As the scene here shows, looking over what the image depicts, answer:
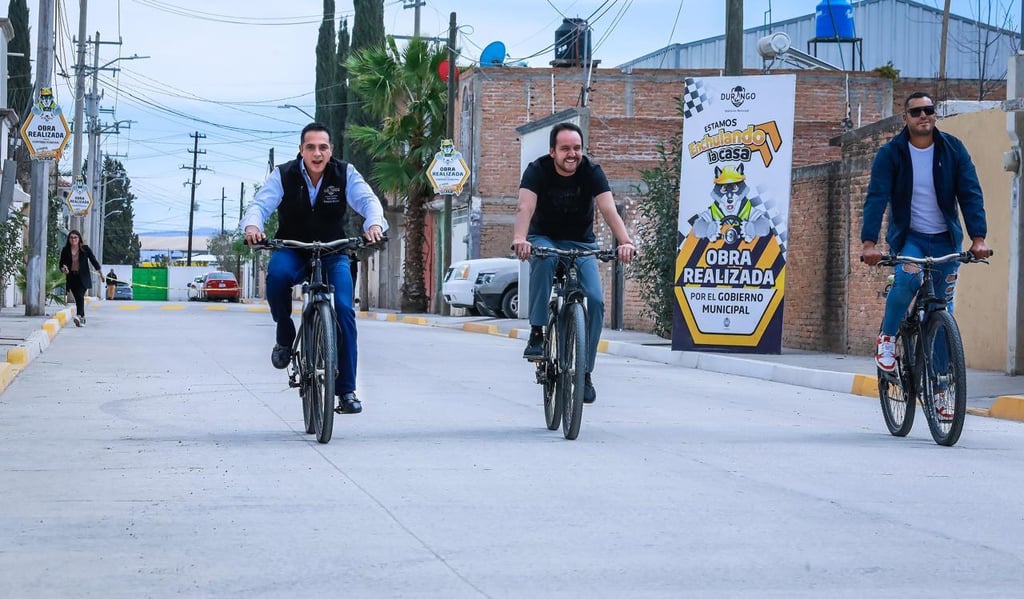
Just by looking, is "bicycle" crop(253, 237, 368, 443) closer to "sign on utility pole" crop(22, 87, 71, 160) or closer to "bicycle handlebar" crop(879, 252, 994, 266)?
"bicycle handlebar" crop(879, 252, 994, 266)

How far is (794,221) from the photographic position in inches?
854

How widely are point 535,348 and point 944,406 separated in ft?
8.22

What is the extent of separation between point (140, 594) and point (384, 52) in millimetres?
40714

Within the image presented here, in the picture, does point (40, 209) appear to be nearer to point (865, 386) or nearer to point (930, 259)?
point (865, 386)

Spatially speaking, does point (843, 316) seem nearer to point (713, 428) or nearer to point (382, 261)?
point (713, 428)

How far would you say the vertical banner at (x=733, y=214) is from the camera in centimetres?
1925

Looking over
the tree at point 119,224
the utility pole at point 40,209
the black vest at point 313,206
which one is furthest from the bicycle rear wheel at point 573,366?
the tree at point 119,224

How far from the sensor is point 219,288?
76.4 m

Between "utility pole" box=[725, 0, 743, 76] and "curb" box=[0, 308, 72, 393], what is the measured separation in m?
9.57

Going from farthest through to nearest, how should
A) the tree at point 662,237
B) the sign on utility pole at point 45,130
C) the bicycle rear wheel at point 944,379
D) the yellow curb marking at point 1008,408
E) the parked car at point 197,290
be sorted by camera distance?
the parked car at point 197,290, the sign on utility pole at point 45,130, the tree at point 662,237, the yellow curb marking at point 1008,408, the bicycle rear wheel at point 944,379

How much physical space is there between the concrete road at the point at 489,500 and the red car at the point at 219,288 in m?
64.7

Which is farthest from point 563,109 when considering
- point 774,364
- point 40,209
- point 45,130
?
point 774,364

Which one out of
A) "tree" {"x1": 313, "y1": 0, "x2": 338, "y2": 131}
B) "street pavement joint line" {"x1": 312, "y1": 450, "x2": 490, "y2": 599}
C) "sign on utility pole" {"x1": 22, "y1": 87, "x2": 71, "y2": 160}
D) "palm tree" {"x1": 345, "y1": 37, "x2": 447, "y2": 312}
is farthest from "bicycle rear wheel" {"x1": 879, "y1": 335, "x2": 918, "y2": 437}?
"tree" {"x1": 313, "y1": 0, "x2": 338, "y2": 131}

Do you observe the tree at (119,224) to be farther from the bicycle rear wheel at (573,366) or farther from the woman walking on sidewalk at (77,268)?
the bicycle rear wheel at (573,366)
